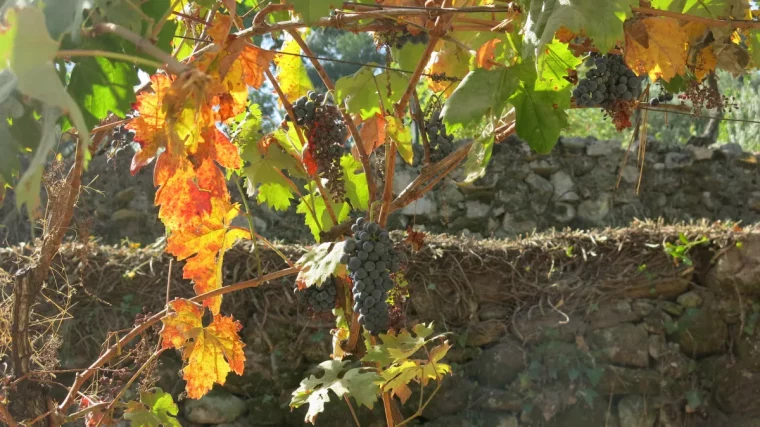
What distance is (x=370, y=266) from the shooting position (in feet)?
4.23

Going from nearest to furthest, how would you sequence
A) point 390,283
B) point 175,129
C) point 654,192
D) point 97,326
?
point 175,129
point 390,283
point 97,326
point 654,192

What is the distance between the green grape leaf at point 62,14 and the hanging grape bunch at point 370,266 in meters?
0.59

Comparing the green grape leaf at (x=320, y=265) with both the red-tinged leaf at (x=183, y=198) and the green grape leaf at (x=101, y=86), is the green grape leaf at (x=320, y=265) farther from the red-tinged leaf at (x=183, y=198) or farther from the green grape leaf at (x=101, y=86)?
the green grape leaf at (x=101, y=86)

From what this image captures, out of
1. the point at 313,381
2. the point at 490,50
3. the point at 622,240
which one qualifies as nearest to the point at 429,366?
the point at 313,381

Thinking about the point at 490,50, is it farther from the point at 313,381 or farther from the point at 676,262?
the point at 676,262

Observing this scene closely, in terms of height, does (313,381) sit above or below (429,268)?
above

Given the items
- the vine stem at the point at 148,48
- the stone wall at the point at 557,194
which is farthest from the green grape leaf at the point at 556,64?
the stone wall at the point at 557,194

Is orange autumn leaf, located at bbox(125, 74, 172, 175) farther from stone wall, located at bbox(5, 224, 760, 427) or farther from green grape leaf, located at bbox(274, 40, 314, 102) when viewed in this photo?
stone wall, located at bbox(5, 224, 760, 427)

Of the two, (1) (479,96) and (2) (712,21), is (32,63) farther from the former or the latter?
(2) (712,21)

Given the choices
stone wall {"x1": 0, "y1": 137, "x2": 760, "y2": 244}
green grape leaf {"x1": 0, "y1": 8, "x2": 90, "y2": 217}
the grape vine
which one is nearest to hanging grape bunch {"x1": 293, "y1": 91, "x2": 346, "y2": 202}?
the grape vine

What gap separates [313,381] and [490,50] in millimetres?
734

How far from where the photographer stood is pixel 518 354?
3898 millimetres

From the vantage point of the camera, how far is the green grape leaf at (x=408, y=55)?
5.59ft

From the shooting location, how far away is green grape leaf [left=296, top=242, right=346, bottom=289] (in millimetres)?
1280
